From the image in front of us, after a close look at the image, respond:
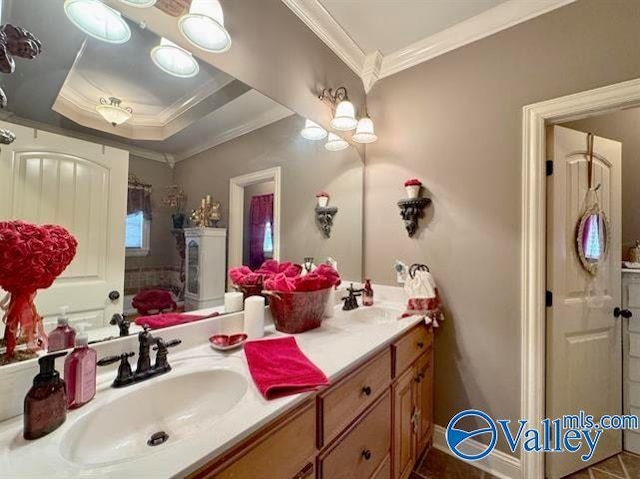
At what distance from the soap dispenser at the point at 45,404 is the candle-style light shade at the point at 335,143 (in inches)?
68.1

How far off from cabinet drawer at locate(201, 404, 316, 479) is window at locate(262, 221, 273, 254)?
2.94 feet

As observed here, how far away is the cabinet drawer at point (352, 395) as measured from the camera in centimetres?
87

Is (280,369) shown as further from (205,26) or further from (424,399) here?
(205,26)

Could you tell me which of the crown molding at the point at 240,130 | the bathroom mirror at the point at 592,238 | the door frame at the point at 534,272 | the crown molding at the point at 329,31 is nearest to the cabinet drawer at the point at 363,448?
the door frame at the point at 534,272

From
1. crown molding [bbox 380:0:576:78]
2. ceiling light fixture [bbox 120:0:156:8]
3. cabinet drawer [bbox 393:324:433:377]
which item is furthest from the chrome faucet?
crown molding [bbox 380:0:576:78]

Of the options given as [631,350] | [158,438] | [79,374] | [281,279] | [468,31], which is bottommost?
[631,350]

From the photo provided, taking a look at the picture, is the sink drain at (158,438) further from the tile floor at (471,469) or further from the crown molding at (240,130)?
the tile floor at (471,469)

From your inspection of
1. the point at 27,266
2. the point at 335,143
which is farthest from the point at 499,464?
the point at 27,266

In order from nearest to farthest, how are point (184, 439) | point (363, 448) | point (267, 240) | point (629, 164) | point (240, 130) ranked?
1. point (184, 439)
2. point (363, 448)
3. point (240, 130)
4. point (267, 240)
5. point (629, 164)

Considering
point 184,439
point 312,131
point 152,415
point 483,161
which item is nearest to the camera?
point 184,439

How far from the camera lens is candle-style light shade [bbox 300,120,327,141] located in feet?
5.66

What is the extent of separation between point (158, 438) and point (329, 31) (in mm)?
2158

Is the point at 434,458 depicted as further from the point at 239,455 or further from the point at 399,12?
the point at 399,12

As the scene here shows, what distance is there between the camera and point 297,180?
1.75 meters
